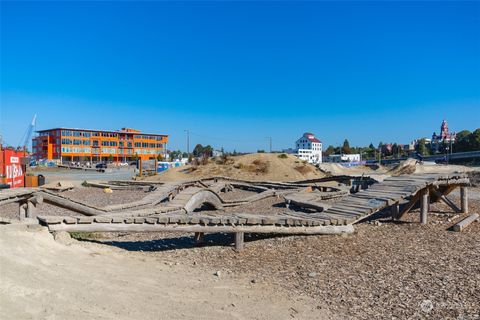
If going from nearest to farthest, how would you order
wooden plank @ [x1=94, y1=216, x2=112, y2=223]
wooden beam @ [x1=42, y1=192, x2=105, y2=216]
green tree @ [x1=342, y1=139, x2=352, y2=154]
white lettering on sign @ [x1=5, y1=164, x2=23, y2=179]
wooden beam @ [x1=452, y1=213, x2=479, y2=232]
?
wooden plank @ [x1=94, y1=216, x2=112, y2=223], wooden beam @ [x1=452, y1=213, x2=479, y2=232], wooden beam @ [x1=42, y1=192, x2=105, y2=216], white lettering on sign @ [x1=5, y1=164, x2=23, y2=179], green tree @ [x1=342, y1=139, x2=352, y2=154]

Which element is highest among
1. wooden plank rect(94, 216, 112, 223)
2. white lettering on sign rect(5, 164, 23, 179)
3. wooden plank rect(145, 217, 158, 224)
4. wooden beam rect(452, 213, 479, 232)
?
white lettering on sign rect(5, 164, 23, 179)

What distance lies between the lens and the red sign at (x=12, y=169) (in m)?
18.3

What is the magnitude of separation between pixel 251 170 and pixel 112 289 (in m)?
32.1

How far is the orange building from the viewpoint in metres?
96.8

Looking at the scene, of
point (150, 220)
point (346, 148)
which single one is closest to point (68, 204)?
point (150, 220)

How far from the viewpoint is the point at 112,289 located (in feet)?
15.6

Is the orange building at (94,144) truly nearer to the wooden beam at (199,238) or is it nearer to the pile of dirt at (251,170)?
the pile of dirt at (251,170)

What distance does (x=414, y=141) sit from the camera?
164625 mm

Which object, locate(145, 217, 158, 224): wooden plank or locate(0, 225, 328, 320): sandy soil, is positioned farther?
locate(145, 217, 158, 224): wooden plank

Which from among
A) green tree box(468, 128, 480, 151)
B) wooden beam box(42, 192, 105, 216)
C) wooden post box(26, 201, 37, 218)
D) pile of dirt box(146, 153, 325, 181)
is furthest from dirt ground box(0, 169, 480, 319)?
green tree box(468, 128, 480, 151)

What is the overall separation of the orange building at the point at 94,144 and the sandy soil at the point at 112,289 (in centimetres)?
9149

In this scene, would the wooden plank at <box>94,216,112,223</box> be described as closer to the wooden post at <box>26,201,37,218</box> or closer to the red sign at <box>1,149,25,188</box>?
the wooden post at <box>26,201,37,218</box>

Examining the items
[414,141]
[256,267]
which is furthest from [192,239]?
[414,141]

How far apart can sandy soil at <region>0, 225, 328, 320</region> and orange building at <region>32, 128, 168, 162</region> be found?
300ft
